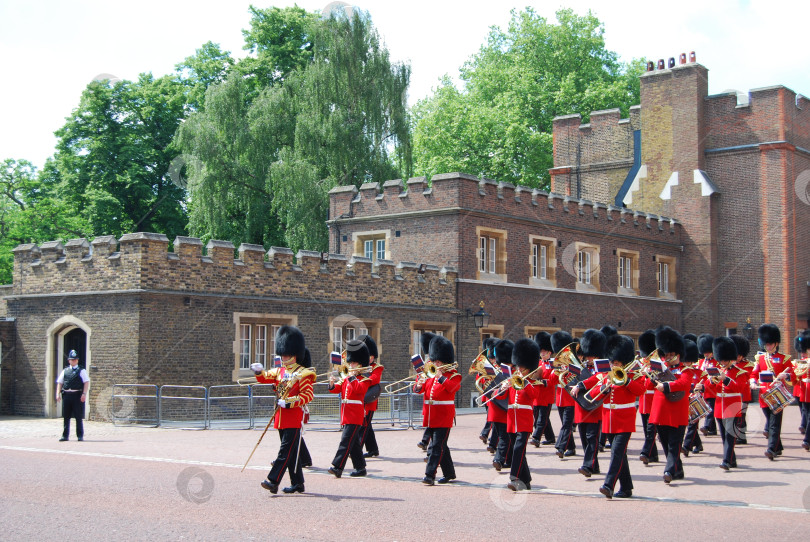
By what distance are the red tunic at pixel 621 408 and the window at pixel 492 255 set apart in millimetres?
15430

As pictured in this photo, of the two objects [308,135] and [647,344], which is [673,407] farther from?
[308,135]

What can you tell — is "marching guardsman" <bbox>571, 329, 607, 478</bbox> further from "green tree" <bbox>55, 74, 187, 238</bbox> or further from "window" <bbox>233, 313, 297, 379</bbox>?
"green tree" <bbox>55, 74, 187, 238</bbox>

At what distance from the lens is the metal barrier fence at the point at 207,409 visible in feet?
61.3

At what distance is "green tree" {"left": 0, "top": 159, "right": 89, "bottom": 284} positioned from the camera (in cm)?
4003

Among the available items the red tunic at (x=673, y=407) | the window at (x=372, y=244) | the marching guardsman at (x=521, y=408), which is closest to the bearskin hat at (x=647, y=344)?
the red tunic at (x=673, y=407)

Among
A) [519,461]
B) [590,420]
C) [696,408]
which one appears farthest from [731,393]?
[519,461]

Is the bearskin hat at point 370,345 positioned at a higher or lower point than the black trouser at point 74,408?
higher

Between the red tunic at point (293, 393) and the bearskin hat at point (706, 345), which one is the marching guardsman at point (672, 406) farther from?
the bearskin hat at point (706, 345)

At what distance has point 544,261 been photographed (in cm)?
2833

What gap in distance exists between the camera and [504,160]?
44.0 meters

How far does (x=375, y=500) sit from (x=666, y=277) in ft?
83.2

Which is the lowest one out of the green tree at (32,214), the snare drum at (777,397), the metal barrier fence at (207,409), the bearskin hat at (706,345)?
the metal barrier fence at (207,409)

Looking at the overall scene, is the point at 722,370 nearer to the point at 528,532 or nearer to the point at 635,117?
the point at 528,532

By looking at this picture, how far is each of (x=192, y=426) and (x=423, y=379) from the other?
23.1 feet
